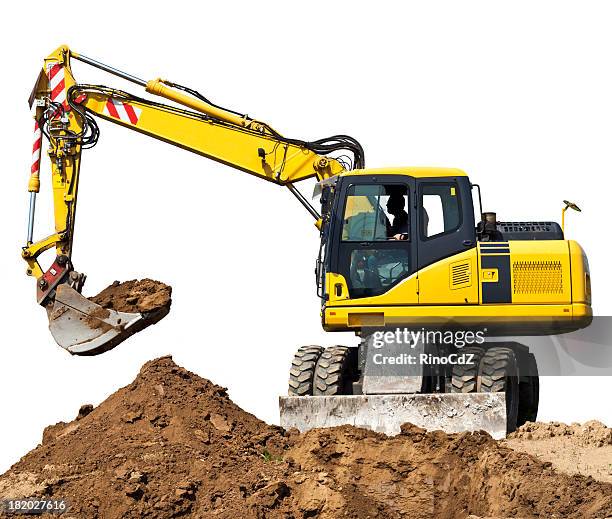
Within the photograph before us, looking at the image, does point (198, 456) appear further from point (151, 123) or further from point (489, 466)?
point (151, 123)

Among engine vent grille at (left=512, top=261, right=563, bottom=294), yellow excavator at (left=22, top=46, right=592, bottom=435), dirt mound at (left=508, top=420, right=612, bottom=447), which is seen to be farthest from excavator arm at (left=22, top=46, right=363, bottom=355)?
dirt mound at (left=508, top=420, right=612, bottom=447)

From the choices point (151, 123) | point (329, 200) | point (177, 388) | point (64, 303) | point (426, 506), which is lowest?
point (426, 506)

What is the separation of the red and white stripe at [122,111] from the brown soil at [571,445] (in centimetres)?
618

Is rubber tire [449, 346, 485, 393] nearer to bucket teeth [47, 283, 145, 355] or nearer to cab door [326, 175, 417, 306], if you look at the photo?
cab door [326, 175, 417, 306]

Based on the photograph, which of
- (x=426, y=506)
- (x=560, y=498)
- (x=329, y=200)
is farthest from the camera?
(x=329, y=200)

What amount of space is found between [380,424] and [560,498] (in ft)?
8.16

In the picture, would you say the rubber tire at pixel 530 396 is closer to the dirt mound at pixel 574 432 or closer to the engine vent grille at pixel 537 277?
the engine vent grille at pixel 537 277

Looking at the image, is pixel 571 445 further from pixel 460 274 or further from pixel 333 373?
pixel 333 373

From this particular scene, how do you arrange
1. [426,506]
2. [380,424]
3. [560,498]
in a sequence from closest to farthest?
[560,498] → [426,506] → [380,424]

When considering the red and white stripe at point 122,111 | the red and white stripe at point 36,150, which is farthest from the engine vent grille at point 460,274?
the red and white stripe at point 36,150

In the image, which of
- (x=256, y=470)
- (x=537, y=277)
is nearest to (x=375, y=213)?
(x=537, y=277)

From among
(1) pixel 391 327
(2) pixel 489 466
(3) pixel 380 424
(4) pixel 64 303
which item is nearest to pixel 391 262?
(1) pixel 391 327

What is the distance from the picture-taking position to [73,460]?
14258mm

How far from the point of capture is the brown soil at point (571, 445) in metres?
13.8
